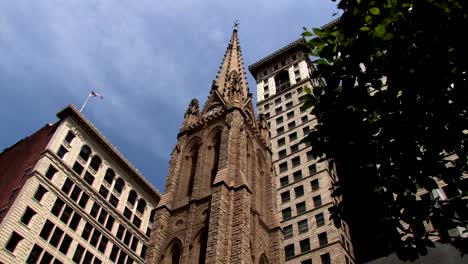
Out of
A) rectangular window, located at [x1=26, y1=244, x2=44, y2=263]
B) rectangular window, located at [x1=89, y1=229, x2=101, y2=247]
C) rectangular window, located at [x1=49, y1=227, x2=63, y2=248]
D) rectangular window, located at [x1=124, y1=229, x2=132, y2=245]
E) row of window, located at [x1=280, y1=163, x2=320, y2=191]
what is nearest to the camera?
rectangular window, located at [x1=26, y1=244, x2=44, y2=263]

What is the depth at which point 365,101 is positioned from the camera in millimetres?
10695

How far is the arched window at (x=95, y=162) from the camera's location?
5866cm

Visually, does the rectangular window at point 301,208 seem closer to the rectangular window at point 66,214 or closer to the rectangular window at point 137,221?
the rectangular window at point 137,221

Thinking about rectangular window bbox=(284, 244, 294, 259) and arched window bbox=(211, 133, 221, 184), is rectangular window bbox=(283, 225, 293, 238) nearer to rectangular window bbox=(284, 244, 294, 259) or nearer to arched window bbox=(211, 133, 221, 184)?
rectangular window bbox=(284, 244, 294, 259)

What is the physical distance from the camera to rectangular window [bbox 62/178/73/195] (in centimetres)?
5240

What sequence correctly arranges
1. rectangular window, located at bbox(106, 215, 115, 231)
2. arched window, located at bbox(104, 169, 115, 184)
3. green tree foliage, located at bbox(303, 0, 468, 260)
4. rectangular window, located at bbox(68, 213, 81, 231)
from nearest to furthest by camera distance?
green tree foliage, located at bbox(303, 0, 468, 260)
rectangular window, located at bbox(68, 213, 81, 231)
rectangular window, located at bbox(106, 215, 115, 231)
arched window, located at bbox(104, 169, 115, 184)

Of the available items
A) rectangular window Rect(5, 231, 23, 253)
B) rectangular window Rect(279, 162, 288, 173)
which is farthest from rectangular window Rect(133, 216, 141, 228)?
rectangular window Rect(279, 162, 288, 173)

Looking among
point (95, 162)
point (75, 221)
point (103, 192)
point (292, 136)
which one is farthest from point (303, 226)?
point (95, 162)

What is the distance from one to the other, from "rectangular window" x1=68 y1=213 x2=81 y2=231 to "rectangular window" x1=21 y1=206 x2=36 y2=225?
5.32 metres

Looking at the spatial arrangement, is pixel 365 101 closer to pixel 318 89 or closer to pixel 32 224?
pixel 318 89

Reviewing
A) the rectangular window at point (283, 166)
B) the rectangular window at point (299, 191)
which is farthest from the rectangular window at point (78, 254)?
the rectangular window at point (283, 166)

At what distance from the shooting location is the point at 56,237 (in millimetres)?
48594

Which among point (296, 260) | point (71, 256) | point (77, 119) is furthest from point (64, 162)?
point (296, 260)

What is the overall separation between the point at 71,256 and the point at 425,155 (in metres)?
46.9
